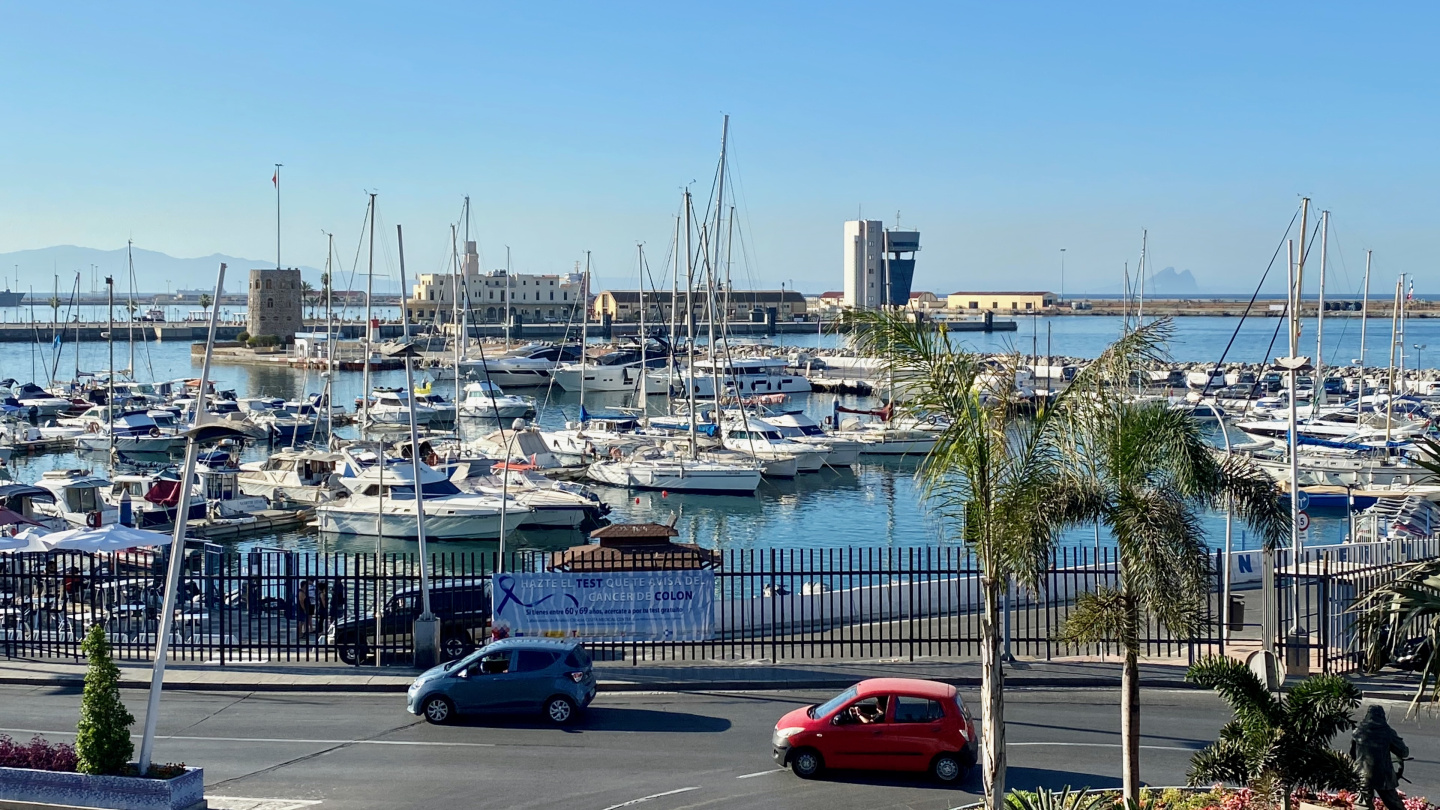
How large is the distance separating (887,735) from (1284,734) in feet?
14.7

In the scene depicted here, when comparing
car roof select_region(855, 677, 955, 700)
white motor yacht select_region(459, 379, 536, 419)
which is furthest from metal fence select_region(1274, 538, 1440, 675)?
white motor yacht select_region(459, 379, 536, 419)

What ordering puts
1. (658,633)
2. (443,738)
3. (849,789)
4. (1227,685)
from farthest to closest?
(658,633), (443,738), (849,789), (1227,685)

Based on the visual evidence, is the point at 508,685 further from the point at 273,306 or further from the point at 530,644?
the point at 273,306

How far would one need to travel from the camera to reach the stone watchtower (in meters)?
154

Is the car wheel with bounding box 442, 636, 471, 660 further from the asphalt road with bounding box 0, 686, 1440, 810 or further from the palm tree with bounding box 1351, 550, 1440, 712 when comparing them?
the palm tree with bounding box 1351, 550, 1440, 712

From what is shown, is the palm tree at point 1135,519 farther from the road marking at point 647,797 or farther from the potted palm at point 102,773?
the potted palm at point 102,773

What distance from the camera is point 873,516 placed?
173 ft

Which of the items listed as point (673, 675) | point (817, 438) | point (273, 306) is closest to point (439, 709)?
point (673, 675)

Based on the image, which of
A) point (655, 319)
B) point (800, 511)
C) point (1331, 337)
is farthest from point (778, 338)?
point (800, 511)

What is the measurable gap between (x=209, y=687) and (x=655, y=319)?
156 meters

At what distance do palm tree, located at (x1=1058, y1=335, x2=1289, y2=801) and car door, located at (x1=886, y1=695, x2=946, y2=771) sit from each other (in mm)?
2582

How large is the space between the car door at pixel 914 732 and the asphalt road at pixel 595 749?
287 mm

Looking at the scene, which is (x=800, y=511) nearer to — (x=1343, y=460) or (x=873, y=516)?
(x=873, y=516)

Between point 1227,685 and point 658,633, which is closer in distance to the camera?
point 1227,685
